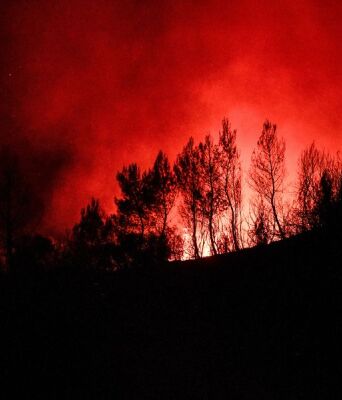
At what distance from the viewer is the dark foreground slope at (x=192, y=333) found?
216 inches

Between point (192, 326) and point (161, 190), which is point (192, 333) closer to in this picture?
point (192, 326)

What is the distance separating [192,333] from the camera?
7207 mm

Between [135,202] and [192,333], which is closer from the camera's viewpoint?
[192,333]

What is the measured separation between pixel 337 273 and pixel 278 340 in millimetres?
2368

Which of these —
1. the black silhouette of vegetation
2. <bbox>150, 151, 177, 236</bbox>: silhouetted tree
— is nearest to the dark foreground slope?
the black silhouette of vegetation

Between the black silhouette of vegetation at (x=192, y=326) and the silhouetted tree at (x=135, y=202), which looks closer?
the black silhouette of vegetation at (x=192, y=326)

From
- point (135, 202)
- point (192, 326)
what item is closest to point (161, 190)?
point (135, 202)

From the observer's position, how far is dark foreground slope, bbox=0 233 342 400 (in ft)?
18.0

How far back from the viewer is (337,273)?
7.84 m

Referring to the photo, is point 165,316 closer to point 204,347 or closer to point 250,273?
point 204,347

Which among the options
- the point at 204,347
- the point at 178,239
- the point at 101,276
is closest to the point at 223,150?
the point at 178,239

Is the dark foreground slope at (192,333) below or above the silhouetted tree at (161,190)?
below

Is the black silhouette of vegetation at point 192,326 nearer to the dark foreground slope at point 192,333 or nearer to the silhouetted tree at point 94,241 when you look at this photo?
the dark foreground slope at point 192,333

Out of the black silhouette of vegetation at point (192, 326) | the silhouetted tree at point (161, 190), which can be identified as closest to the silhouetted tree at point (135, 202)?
the silhouetted tree at point (161, 190)
